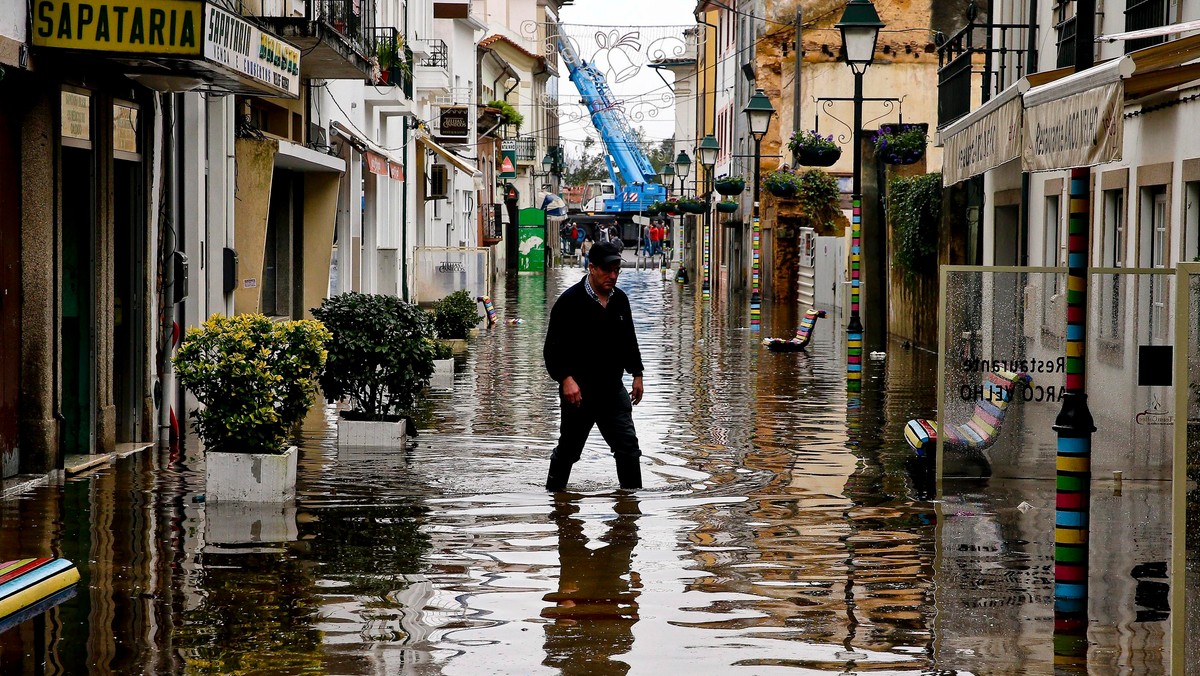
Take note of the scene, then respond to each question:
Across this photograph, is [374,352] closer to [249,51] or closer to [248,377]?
[249,51]

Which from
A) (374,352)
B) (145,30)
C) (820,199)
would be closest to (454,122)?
(820,199)

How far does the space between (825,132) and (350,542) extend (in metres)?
39.0

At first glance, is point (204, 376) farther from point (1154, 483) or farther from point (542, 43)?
point (542, 43)

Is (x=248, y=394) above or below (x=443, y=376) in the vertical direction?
above

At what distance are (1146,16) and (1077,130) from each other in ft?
29.4

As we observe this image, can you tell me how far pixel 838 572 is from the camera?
8070 millimetres

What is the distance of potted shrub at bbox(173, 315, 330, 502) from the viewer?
9766 mm

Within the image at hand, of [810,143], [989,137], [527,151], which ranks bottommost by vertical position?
[989,137]

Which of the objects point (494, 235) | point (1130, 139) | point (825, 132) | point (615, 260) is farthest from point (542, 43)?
point (615, 260)

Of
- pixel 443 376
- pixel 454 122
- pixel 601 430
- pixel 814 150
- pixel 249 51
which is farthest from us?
pixel 454 122

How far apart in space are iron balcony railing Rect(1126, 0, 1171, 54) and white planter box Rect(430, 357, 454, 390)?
827 cm

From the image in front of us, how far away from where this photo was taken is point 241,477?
9945mm

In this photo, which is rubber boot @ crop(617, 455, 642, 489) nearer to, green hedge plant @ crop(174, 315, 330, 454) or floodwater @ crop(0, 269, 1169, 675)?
floodwater @ crop(0, 269, 1169, 675)

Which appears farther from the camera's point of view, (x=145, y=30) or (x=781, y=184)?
(x=781, y=184)
